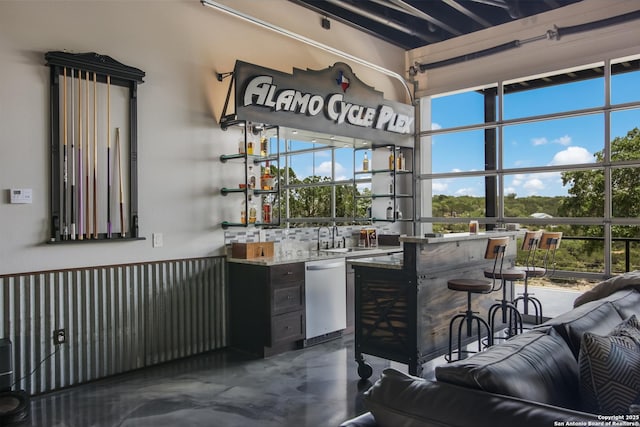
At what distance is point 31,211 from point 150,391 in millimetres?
1641

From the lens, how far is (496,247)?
389 centimetres

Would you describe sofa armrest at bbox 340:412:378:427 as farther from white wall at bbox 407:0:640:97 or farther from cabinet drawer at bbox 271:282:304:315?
white wall at bbox 407:0:640:97

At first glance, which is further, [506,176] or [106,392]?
[506,176]

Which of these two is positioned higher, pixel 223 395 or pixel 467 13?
pixel 467 13

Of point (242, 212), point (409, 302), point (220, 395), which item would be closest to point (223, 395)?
point (220, 395)

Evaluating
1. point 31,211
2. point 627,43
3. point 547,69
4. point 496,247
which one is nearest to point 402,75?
point 547,69

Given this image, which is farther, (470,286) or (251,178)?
(251,178)

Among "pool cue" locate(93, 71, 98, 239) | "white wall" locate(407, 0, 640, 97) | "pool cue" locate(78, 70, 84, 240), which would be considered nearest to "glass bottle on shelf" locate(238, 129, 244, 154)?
"pool cue" locate(93, 71, 98, 239)

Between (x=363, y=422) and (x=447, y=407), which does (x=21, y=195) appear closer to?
(x=363, y=422)

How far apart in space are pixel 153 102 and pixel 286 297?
2.19 m

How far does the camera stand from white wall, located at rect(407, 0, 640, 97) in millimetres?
5070

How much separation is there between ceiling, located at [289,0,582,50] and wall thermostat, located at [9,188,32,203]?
3.58m

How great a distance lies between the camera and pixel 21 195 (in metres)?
3.37

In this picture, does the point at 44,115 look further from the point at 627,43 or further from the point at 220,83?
the point at 627,43
